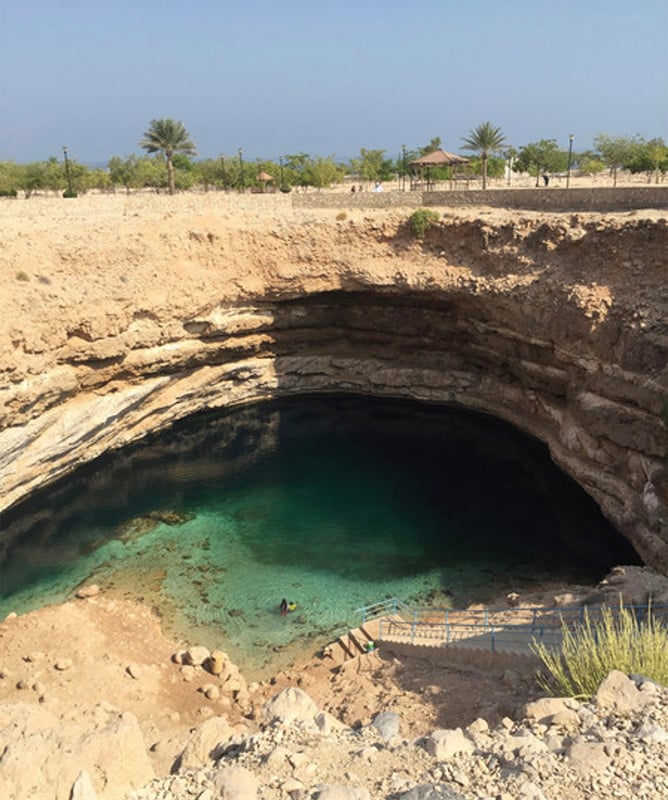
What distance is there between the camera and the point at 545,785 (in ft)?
33.7

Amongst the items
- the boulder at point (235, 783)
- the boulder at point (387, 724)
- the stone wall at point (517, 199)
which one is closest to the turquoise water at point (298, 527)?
the boulder at point (387, 724)

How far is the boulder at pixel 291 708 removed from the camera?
14.9 meters

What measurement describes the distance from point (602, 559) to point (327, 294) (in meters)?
20.6

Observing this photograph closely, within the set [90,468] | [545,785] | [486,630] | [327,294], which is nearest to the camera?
[545,785]

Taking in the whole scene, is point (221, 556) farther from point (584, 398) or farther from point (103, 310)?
point (584, 398)

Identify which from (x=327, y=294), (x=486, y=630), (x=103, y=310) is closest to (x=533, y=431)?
(x=327, y=294)

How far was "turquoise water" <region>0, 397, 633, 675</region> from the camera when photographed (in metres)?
23.6

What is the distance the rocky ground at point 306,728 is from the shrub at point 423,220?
21.4 m

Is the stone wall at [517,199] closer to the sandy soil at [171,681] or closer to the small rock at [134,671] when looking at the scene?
the sandy soil at [171,681]

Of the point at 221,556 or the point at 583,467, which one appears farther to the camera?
the point at 583,467

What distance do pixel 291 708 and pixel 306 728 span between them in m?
1.48

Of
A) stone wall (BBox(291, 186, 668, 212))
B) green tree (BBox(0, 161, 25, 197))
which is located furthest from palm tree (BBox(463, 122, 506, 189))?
green tree (BBox(0, 161, 25, 197))

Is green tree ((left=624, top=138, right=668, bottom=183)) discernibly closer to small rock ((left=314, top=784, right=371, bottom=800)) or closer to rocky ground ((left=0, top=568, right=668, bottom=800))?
rocky ground ((left=0, top=568, right=668, bottom=800))

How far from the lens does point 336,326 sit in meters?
39.9
